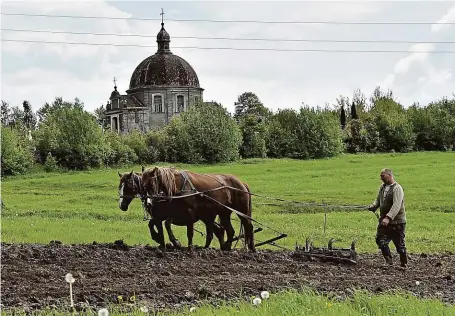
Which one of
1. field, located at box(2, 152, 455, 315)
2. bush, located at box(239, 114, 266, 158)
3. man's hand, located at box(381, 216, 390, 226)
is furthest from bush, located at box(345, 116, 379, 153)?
man's hand, located at box(381, 216, 390, 226)

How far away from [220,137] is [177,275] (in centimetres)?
4441

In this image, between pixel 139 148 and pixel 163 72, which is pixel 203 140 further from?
pixel 163 72

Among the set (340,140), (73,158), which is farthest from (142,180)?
(340,140)

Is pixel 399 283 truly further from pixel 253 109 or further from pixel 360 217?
pixel 253 109

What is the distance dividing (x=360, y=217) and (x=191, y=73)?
5790 centimetres

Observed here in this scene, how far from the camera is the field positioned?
363 inches

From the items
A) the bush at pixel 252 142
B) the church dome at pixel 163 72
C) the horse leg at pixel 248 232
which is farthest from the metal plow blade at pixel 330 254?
the church dome at pixel 163 72

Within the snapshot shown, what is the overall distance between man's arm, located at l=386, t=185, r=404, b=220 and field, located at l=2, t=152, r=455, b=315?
977 millimetres

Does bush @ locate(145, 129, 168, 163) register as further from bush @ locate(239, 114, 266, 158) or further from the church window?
the church window

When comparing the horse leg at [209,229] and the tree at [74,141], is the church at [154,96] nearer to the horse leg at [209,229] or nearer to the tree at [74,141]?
the tree at [74,141]

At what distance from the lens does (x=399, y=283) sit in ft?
33.1

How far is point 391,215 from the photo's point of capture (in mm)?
12203

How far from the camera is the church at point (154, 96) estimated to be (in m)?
76.7

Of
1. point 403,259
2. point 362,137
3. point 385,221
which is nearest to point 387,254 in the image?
point 403,259
